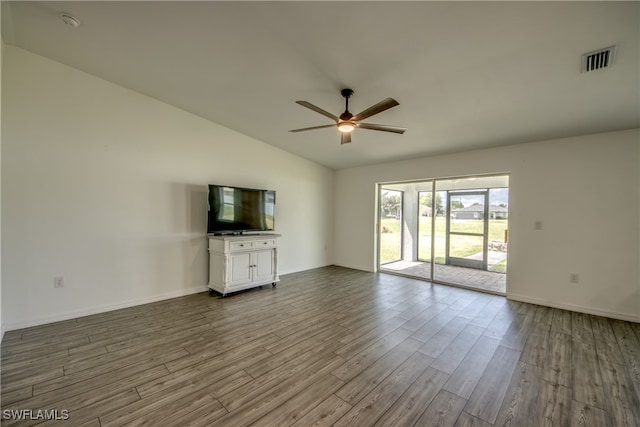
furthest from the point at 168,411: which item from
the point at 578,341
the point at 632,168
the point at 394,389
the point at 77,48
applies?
the point at 632,168

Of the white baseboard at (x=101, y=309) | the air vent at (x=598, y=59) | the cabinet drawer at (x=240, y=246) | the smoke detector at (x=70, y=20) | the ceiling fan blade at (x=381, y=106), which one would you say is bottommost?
the white baseboard at (x=101, y=309)

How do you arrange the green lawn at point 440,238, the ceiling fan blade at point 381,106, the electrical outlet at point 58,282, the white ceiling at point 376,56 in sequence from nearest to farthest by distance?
the white ceiling at point 376,56
the ceiling fan blade at point 381,106
the electrical outlet at point 58,282
the green lawn at point 440,238

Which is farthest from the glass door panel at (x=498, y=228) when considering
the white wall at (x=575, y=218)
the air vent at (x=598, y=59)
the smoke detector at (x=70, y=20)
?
the smoke detector at (x=70, y=20)

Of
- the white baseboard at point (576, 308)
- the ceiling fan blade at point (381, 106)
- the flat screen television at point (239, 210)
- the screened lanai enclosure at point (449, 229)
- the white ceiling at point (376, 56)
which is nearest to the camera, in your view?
the white ceiling at point (376, 56)

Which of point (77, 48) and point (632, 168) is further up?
point (77, 48)

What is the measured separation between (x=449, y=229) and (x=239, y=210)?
4.66 meters

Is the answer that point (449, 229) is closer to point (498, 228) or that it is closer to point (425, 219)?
point (425, 219)

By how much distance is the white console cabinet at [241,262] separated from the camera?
4082 millimetres

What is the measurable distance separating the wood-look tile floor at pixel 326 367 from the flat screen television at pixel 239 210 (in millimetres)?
1308

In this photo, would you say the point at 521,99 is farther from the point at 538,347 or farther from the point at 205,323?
the point at 205,323

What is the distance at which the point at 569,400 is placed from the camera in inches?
75.5

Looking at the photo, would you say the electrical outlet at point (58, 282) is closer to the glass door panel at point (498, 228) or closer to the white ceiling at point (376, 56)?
the white ceiling at point (376, 56)

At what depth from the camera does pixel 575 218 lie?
12.1 ft

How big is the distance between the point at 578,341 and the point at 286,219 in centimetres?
476
